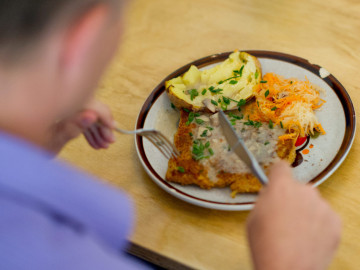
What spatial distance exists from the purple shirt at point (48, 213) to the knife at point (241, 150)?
340mm

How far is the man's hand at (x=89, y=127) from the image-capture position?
97 centimetres

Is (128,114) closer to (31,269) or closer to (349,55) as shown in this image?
(349,55)

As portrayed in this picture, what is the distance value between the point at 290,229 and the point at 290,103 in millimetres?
581

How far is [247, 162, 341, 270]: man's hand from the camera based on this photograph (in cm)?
70

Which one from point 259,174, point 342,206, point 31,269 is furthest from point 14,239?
point 342,206

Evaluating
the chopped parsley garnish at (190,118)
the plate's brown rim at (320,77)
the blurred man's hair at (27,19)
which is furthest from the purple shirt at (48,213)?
the chopped parsley garnish at (190,118)

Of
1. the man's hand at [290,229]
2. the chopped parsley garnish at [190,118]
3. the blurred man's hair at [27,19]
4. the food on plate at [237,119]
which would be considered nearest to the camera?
the blurred man's hair at [27,19]

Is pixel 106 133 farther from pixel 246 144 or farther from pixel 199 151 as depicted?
pixel 246 144

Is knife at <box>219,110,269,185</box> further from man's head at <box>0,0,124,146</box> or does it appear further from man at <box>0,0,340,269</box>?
man's head at <box>0,0,124,146</box>

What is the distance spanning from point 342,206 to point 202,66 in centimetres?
64

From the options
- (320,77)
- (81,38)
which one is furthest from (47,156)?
(320,77)

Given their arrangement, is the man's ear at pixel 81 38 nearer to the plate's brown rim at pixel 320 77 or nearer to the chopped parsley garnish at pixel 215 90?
the plate's brown rim at pixel 320 77

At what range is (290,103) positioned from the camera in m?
1.21

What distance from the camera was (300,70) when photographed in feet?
4.28
